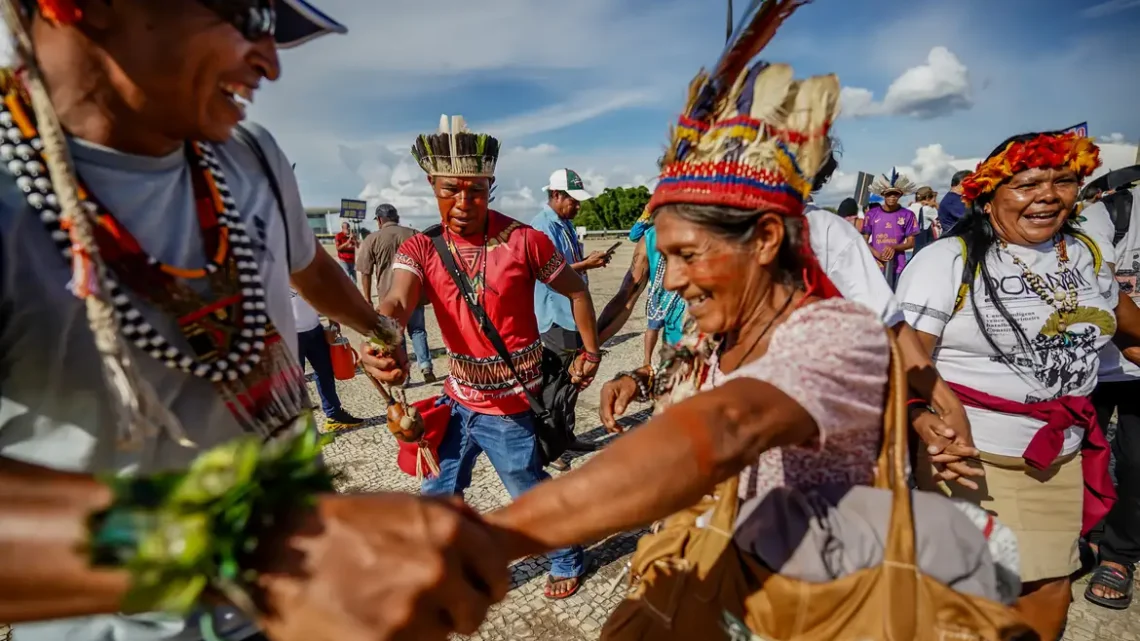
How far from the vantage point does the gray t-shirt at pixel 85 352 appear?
99 centimetres

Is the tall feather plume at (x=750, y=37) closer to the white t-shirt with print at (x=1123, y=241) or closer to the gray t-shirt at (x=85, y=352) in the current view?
the gray t-shirt at (x=85, y=352)

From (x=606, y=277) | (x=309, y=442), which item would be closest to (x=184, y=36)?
(x=309, y=442)

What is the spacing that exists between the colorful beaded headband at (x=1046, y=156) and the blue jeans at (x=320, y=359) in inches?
211

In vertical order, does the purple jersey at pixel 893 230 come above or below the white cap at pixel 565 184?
below

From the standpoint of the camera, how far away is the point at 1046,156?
2.46 meters

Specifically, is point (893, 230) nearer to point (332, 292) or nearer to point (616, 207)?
point (332, 292)

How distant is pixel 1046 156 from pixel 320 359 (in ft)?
18.6

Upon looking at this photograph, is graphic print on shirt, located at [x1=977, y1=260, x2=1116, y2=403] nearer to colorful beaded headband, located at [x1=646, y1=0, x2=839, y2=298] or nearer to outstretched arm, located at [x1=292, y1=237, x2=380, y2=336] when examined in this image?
colorful beaded headband, located at [x1=646, y1=0, x2=839, y2=298]

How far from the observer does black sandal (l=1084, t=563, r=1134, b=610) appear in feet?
10.2

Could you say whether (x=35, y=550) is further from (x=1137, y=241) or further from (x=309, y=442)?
(x=1137, y=241)

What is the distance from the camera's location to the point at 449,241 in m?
3.22

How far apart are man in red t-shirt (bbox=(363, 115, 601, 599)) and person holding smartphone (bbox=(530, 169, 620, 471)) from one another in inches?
30.2

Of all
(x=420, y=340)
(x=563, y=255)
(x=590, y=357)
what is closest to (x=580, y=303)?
(x=590, y=357)

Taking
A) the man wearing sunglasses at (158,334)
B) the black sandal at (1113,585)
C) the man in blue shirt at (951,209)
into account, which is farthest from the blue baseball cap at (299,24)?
the black sandal at (1113,585)
